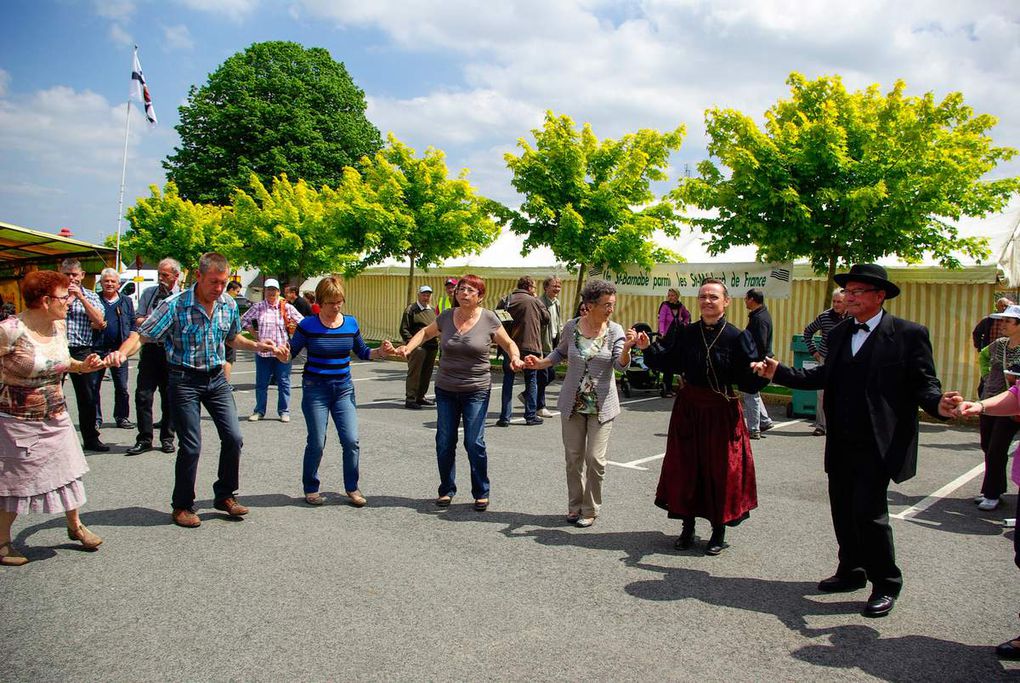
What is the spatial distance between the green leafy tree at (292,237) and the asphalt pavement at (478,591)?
637 inches

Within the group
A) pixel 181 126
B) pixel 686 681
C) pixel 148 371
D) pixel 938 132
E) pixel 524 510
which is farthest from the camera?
pixel 181 126

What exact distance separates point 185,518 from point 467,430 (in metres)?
2.19

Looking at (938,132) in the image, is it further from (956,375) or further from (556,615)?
(556,615)

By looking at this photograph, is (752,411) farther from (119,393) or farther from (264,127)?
(264,127)

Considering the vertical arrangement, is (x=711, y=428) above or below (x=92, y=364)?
below

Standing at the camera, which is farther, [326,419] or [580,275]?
[580,275]

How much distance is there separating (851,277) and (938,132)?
959 cm

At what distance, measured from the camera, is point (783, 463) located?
811cm

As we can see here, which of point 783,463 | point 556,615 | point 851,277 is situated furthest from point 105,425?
point 851,277

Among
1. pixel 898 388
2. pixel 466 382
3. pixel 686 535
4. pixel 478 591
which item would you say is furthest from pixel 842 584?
→ pixel 466 382

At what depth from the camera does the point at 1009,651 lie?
3607mm

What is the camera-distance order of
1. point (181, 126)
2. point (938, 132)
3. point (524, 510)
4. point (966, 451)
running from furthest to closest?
1. point (181, 126)
2. point (938, 132)
3. point (966, 451)
4. point (524, 510)

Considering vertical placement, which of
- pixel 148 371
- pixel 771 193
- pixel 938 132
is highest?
pixel 938 132

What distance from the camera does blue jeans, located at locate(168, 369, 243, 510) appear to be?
17.4ft
